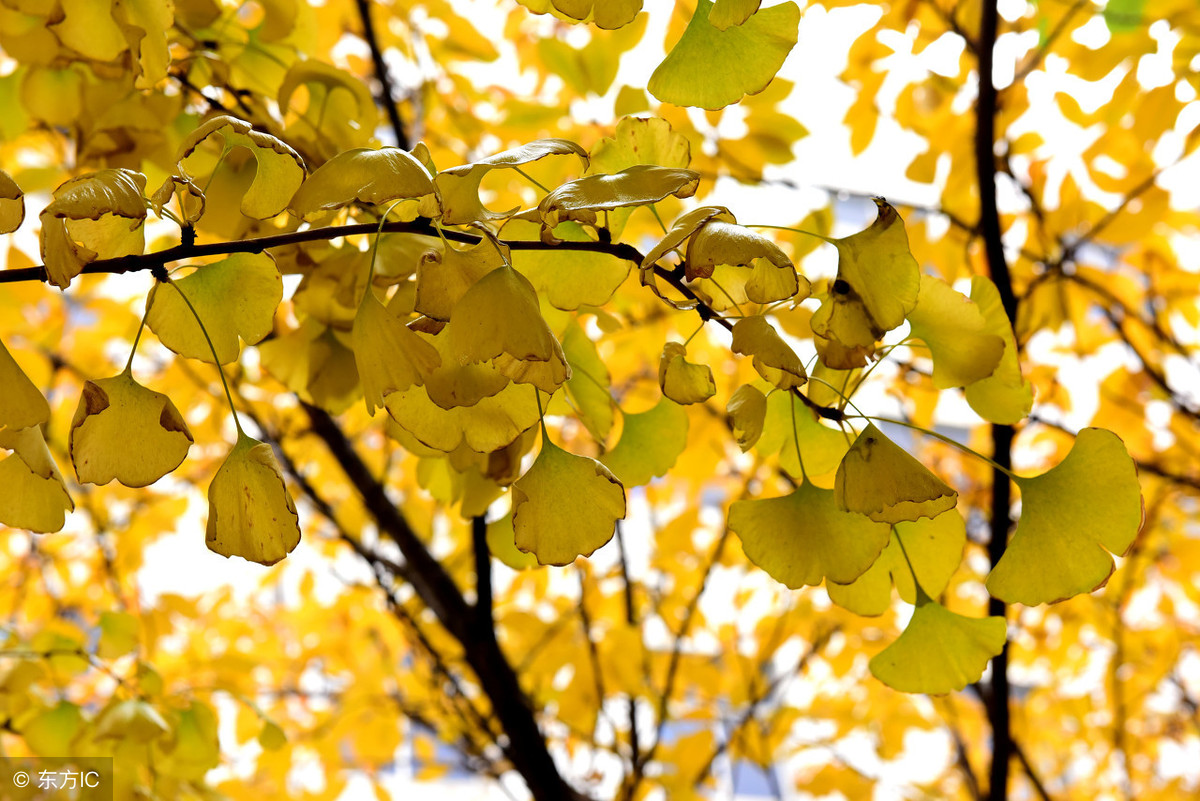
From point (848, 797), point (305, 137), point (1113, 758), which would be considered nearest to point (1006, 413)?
point (305, 137)

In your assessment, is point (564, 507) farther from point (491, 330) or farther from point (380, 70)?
point (380, 70)

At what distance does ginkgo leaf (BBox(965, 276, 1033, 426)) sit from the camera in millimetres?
277

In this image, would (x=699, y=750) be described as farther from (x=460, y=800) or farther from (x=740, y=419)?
(x=460, y=800)

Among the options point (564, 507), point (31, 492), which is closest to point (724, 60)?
point (564, 507)

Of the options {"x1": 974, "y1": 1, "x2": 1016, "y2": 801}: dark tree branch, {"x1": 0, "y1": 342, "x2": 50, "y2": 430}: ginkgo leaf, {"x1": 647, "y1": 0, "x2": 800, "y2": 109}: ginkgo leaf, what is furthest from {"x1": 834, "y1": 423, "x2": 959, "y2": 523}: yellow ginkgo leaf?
{"x1": 974, "y1": 1, "x2": 1016, "y2": 801}: dark tree branch

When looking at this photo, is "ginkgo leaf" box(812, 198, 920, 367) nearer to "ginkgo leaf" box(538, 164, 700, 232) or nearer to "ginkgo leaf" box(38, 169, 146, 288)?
"ginkgo leaf" box(538, 164, 700, 232)

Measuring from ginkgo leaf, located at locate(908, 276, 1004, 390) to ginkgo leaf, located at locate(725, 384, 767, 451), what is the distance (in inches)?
2.1

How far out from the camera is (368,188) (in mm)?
209

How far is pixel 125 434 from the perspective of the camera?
0.26 metres

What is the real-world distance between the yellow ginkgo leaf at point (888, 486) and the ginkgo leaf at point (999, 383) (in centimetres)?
6

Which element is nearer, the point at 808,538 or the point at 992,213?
the point at 808,538

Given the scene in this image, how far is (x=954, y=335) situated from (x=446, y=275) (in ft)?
0.48

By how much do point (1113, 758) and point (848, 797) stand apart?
3.80ft

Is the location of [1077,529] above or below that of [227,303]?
below
